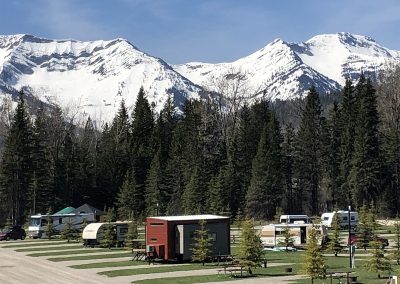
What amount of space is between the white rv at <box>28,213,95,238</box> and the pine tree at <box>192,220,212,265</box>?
30.3 meters

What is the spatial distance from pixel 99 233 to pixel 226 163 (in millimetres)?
40584

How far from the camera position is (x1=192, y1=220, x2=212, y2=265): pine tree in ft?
132

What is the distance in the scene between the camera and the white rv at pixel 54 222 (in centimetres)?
6988

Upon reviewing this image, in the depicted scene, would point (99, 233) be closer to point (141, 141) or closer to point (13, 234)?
point (13, 234)

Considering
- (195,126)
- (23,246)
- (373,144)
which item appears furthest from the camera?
(195,126)

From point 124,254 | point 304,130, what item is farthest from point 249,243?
point 304,130

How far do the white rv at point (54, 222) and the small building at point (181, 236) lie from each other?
27993 mm

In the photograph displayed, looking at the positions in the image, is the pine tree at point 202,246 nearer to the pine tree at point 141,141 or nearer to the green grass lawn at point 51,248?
the green grass lawn at point 51,248

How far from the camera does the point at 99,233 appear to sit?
56.8 m

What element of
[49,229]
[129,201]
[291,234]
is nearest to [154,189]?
[129,201]

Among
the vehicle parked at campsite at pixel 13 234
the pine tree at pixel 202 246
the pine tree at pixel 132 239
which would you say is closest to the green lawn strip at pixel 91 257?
the pine tree at pixel 132 239

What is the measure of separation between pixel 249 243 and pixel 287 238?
46.7ft

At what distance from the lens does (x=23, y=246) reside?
58750 mm

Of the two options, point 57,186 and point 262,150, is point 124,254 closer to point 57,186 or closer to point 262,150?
point 262,150
